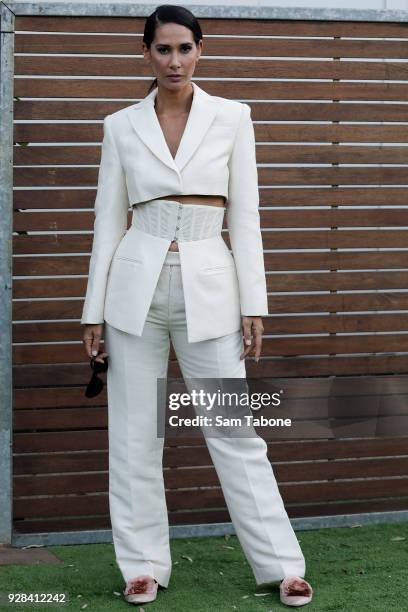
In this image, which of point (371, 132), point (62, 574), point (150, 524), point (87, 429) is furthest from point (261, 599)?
point (371, 132)

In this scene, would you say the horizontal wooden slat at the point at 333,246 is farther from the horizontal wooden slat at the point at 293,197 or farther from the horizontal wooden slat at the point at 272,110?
the horizontal wooden slat at the point at 272,110

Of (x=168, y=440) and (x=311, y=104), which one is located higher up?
(x=311, y=104)

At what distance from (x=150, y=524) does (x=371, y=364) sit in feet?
4.54

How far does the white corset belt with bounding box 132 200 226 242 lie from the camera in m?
3.60

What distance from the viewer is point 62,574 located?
13.5 ft

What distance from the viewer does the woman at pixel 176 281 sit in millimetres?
3576

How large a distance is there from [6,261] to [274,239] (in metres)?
1.13

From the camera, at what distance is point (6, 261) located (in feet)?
14.5

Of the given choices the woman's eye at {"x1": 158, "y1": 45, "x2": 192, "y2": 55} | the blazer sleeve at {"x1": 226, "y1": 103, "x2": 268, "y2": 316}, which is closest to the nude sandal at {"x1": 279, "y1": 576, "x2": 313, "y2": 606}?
the blazer sleeve at {"x1": 226, "y1": 103, "x2": 268, "y2": 316}

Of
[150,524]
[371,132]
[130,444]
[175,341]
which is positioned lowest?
[150,524]

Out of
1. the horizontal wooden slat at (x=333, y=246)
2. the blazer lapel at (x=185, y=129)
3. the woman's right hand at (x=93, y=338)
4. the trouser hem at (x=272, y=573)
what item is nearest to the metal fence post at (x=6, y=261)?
A: the horizontal wooden slat at (x=333, y=246)

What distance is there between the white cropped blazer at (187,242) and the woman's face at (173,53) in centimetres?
11

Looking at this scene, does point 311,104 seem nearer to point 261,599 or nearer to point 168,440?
point 168,440

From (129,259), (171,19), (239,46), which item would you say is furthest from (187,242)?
(239,46)
